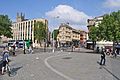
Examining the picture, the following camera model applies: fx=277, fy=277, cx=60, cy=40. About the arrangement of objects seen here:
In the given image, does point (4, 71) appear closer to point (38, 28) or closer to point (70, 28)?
point (38, 28)

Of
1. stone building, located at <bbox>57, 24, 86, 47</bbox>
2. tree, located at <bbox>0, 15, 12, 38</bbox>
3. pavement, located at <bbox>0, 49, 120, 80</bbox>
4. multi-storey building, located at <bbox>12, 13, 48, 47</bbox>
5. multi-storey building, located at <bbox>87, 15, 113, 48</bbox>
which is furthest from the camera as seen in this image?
stone building, located at <bbox>57, 24, 86, 47</bbox>

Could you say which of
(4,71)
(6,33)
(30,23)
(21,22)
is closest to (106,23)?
(6,33)

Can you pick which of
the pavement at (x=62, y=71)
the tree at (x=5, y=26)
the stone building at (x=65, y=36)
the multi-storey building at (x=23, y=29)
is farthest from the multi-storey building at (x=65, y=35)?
the pavement at (x=62, y=71)

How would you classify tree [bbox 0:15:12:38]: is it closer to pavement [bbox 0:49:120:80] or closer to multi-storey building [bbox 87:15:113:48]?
multi-storey building [bbox 87:15:113:48]

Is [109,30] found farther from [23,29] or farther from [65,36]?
[23,29]

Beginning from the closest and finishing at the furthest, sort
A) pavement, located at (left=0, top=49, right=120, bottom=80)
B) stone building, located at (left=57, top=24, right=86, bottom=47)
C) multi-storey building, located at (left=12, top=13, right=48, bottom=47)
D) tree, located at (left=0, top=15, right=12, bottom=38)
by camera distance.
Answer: pavement, located at (left=0, top=49, right=120, bottom=80) < tree, located at (left=0, top=15, right=12, bottom=38) < multi-storey building, located at (left=12, top=13, right=48, bottom=47) < stone building, located at (left=57, top=24, right=86, bottom=47)

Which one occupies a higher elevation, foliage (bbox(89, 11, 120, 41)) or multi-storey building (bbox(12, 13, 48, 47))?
multi-storey building (bbox(12, 13, 48, 47))

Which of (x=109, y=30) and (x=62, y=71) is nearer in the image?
(x=62, y=71)

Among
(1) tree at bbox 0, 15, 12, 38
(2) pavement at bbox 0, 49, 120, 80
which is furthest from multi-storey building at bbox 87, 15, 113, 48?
(2) pavement at bbox 0, 49, 120, 80

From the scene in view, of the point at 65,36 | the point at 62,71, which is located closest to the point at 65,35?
the point at 65,36

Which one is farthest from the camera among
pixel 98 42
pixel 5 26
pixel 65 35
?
pixel 65 35

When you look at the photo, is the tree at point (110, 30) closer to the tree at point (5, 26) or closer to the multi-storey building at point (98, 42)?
the multi-storey building at point (98, 42)

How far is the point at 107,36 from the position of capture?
69062mm

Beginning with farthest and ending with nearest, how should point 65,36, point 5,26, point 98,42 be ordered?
point 65,36, point 98,42, point 5,26
